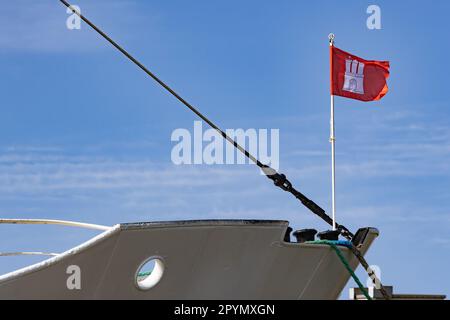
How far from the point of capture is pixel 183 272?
10.7 m

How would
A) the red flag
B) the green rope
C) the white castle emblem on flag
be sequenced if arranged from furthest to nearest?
the white castle emblem on flag < the red flag < the green rope

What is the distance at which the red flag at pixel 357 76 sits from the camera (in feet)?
52.7

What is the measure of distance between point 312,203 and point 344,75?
3.44 m

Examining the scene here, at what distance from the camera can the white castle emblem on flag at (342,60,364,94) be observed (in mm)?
16375

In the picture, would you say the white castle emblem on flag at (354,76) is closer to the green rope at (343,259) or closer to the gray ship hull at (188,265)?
the green rope at (343,259)

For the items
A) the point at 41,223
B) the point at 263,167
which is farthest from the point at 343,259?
the point at 41,223

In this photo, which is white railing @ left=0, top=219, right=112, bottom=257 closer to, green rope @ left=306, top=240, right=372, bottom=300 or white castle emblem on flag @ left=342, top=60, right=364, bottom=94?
green rope @ left=306, top=240, right=372, bottom=300

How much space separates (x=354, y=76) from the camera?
16719mm

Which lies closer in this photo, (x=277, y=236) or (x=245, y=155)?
(x=277, y=236)

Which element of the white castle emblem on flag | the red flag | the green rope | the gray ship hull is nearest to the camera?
the gray ship hull

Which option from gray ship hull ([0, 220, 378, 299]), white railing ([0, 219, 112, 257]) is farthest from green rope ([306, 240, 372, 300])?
white railing ([0, 219, 112, 257])
